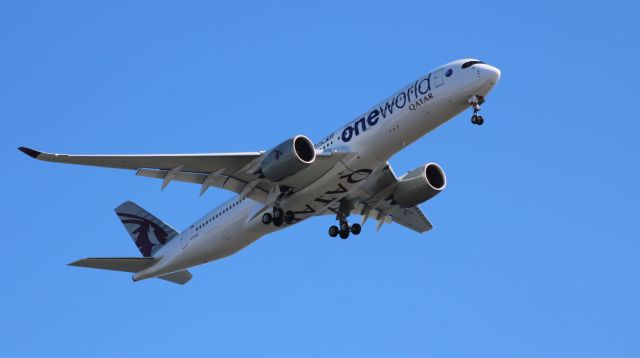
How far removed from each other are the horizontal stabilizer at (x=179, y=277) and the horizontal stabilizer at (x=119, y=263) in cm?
198

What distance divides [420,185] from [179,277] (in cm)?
1228

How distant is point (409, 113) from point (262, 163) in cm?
550

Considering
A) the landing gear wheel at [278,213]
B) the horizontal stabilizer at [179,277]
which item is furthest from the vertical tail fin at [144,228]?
the landing gear wheel at [278,213]

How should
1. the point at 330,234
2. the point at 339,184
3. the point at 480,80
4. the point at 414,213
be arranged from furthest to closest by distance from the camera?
the point at 414,213
the point at 330,234
the point at 339,184
the point at 480,80

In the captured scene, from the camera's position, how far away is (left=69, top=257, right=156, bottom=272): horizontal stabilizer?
4025cm

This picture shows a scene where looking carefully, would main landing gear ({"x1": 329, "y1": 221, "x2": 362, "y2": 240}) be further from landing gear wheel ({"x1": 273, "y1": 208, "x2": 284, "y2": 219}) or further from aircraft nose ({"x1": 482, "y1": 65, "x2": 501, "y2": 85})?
aircraft nose ({"x1": 482, "y1": 65, "x2": 501, "y2": 85})

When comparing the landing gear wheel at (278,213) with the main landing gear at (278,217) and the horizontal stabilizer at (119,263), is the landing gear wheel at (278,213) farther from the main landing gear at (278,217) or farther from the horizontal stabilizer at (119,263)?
the horizontal stabilizer at (119,263)

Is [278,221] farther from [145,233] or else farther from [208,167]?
[145,233]

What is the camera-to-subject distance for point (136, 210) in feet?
154

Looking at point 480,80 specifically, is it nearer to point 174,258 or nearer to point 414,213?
point 414,213

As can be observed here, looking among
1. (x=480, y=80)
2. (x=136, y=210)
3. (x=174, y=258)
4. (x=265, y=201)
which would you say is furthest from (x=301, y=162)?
(x=136, y=210)

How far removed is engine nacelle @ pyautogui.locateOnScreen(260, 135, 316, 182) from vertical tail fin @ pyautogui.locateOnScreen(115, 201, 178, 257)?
35.9ft

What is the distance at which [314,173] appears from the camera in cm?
3578

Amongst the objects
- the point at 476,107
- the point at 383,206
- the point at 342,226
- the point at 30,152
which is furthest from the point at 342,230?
the point at 30,152
